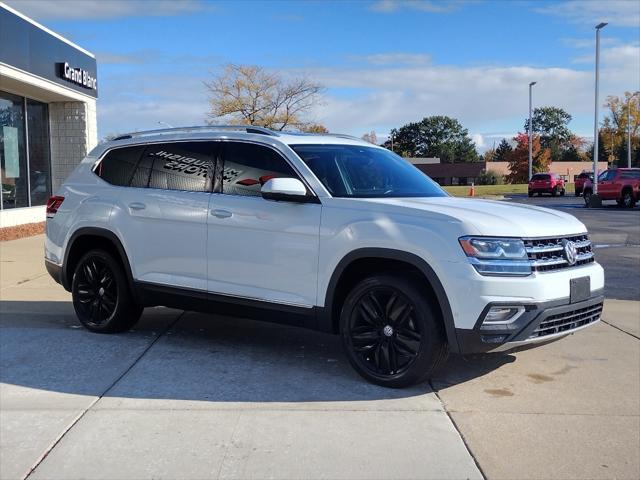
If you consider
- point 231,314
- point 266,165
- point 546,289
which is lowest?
point 231,314

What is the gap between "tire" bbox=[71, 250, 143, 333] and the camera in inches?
243

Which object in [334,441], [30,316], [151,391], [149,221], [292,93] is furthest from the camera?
[292,93]

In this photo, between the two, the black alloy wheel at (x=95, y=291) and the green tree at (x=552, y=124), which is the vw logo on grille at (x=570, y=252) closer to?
the black alloy wheel at (x=95, y=291)

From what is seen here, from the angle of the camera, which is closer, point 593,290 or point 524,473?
point 524,473

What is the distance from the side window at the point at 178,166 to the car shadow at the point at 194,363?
1492 millimetres

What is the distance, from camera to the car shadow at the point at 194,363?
15.6 ft

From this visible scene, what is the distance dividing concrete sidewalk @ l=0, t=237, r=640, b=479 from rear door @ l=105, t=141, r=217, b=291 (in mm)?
727

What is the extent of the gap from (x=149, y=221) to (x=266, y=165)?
128 cm

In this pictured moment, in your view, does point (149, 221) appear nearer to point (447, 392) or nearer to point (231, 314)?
point (231, 314)

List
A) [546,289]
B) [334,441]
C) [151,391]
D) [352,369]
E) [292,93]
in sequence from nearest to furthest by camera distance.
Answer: [334,441] → [546,289] → [151,391] → [352,369] → [292,93]

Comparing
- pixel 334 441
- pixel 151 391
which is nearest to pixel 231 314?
pixel 151 391

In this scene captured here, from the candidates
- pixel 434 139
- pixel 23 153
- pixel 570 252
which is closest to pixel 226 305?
pixel 570 252

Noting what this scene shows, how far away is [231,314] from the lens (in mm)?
5488

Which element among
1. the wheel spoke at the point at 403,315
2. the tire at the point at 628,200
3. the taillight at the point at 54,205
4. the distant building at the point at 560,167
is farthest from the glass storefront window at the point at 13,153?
the distant building at the point at 560,167
